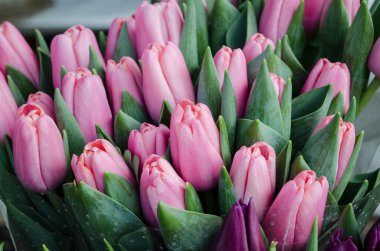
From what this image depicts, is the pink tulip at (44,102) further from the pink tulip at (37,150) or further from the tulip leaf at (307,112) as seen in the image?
the tulip leaf at (307,112)

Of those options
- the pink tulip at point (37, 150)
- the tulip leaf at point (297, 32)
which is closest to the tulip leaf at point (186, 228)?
the pink tulip at point (37, 150)

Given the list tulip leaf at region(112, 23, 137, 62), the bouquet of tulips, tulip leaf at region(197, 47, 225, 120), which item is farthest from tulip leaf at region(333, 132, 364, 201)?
tulip leaf at region(112, 23, 137, 62)

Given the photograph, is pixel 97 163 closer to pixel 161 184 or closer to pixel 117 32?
pixel 161 184

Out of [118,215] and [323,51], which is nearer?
[118,215]

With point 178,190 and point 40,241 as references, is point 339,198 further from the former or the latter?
point 40,241

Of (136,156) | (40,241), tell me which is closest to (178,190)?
(136,156)

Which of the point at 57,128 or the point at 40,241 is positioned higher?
the point at 57,128

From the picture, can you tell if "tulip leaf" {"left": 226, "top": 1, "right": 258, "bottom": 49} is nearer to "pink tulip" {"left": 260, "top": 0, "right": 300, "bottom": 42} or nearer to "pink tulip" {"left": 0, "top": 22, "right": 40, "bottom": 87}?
"pink tulip" {"left": 260, "top": 0, "right": 300, "bottom": 42}
